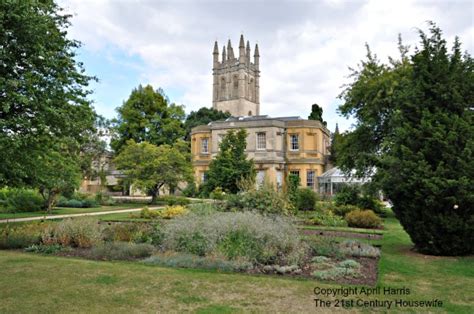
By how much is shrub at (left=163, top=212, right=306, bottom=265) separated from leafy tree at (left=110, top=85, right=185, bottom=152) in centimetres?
3327

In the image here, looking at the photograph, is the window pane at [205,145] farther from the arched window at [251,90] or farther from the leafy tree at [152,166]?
the arched window at [251,90]

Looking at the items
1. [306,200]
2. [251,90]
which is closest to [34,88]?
[306,200]

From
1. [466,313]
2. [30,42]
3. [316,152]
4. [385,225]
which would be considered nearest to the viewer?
[466,313]

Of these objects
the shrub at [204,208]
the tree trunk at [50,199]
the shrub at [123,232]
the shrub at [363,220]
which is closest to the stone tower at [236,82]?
the tree trunk at [50,199]

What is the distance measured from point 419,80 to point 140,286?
27.9 feet

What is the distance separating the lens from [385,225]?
54.2 ft

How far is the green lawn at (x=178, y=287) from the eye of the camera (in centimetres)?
556

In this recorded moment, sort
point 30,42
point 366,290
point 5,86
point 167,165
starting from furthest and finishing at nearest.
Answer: point 167,165 → point 30,42 → point 5,86 → point 366,290

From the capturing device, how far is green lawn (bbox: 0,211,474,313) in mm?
5562

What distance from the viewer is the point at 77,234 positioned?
10.6 metres

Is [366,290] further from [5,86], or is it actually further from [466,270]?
[5,86]

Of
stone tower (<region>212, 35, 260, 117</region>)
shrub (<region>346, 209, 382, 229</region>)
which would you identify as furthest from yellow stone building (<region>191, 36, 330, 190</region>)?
stone tower (<region>212, 35, 260, 117</region>)

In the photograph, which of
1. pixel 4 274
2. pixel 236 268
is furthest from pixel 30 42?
pixel 236 268

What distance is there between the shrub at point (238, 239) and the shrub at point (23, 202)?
17.0 m
